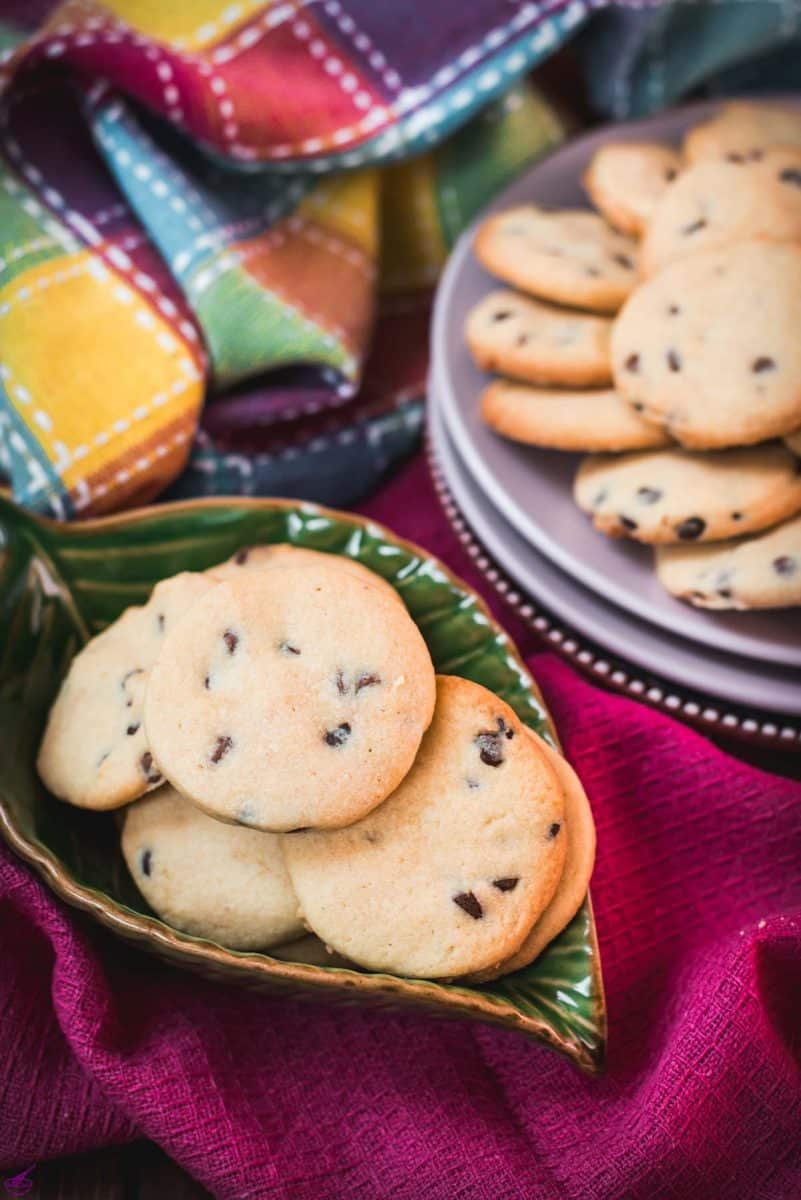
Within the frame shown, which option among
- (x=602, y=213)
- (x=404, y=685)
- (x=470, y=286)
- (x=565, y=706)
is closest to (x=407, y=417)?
(x=470, y=286)

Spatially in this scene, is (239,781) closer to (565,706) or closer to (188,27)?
(565,706)

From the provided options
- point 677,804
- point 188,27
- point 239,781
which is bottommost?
point 677,804

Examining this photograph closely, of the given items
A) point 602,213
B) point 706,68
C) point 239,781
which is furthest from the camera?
point 706,68

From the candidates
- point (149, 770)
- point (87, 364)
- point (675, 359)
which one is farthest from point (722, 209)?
point (149, 770)

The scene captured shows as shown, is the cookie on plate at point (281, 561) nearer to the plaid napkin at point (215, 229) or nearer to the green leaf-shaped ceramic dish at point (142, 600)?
the green leaf-shaped ceramic dish at point (142, 600)

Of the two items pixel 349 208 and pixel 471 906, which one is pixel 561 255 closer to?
pixel 349 208

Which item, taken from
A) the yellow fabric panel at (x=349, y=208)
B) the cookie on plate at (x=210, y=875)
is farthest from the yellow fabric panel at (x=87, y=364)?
the cookie on plate at (x=210, y=875)

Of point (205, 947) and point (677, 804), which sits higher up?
point (205, 947)

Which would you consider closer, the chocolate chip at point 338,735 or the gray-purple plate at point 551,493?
the chocolate chip at point 338,735
